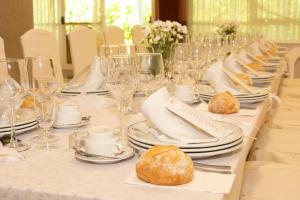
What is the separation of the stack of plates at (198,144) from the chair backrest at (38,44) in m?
1.72

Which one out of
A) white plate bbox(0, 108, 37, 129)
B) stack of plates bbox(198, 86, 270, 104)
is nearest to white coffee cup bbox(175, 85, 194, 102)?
stack of plates bbox(198, 86, 270, 104)

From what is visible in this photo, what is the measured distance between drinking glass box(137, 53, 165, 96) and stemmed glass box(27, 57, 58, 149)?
37 centimetres

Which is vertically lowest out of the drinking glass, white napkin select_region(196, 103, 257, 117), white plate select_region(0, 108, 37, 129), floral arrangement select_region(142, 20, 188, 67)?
white napkin select_region(196, 103, 257, 117)

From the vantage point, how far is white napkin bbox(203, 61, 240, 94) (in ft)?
6.48

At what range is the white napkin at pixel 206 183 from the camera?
1001mm

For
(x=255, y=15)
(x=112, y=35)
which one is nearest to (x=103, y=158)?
(x=112, y=35)

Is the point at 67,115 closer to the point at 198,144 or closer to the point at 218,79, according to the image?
the point at 198,144

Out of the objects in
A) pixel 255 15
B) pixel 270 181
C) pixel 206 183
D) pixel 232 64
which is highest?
pixel 255 15

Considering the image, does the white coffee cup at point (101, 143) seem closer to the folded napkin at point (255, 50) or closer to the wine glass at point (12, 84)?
the wine glass at point (12, 84)

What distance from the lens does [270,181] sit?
5.67 feet

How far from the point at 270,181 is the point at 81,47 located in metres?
2.28

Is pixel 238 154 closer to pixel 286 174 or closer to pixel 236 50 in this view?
pixel 286 174

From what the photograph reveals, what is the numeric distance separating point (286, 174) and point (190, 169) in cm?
86

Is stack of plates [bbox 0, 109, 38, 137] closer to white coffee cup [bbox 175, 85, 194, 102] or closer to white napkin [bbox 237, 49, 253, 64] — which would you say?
white coffee cup [bbox 175, 85, 194, 102]
